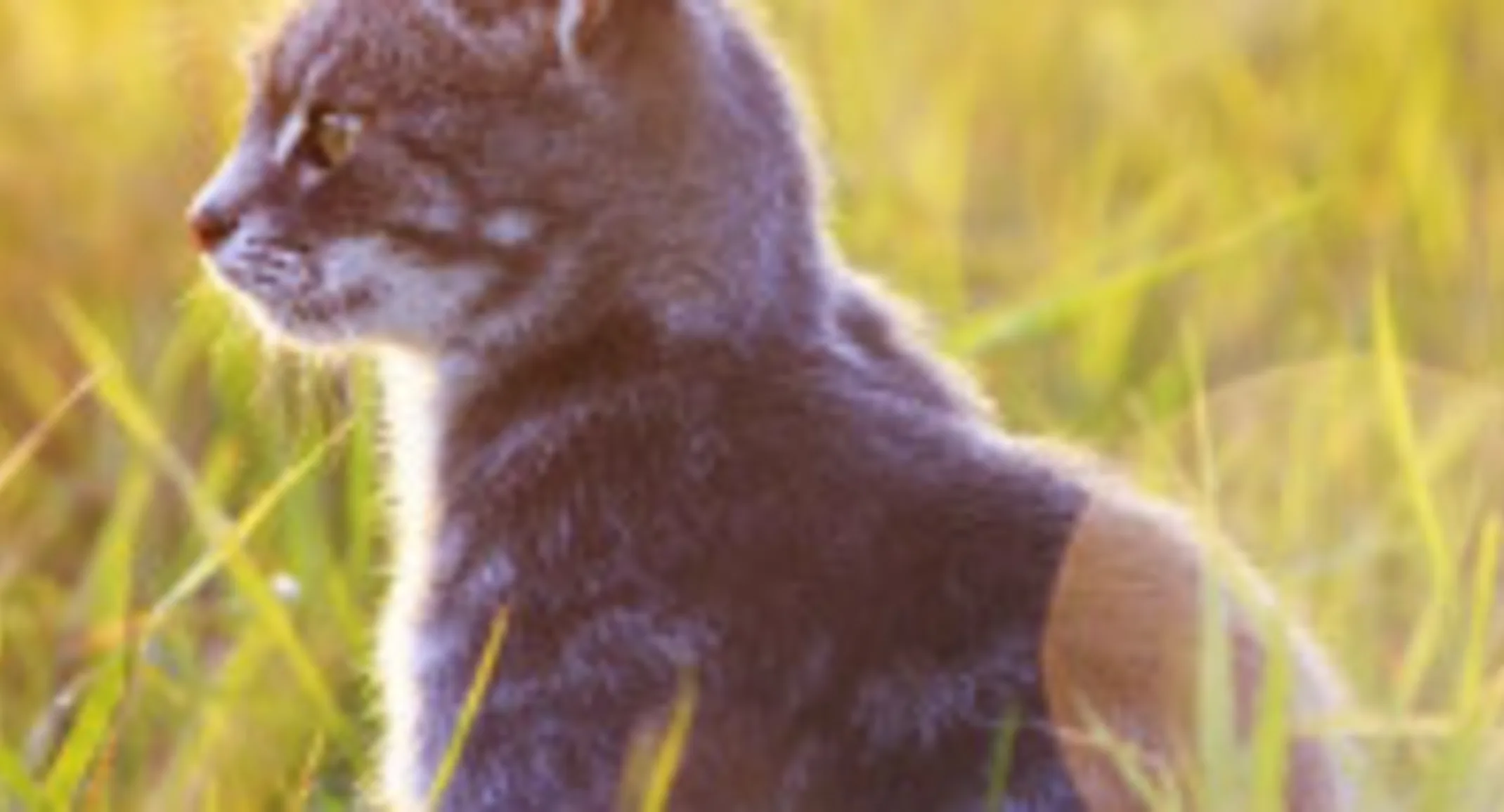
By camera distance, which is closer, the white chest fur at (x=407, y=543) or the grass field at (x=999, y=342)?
the white chest fur at (x=407, y=543)

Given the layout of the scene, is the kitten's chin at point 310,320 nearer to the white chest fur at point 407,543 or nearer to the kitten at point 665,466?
the kitten at point 665,466

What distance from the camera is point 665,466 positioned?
5270mm

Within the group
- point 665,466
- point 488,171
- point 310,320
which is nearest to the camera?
point 665,466

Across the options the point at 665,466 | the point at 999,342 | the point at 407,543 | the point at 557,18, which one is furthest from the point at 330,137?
the point at 999,342

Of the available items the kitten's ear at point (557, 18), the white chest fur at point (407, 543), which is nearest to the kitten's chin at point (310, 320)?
the white chest fur at point (407, 543)

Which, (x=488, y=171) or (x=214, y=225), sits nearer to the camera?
(x=488, y=171)

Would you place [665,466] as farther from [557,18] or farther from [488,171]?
[557,18]

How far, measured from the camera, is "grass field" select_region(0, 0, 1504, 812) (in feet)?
18.5

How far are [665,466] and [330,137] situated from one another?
0.66 meters

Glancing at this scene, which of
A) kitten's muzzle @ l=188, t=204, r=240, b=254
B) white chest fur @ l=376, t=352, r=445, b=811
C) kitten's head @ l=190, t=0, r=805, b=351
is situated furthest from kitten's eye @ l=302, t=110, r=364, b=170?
white chest fur @ l=376, t=352, r=445, b=811

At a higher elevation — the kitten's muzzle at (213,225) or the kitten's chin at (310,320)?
the kitten's muzzle at (213,225)

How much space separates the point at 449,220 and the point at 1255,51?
178 inches

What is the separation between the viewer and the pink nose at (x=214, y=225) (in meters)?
5.57

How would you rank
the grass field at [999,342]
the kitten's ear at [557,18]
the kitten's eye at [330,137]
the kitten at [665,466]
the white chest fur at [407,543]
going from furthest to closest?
the grass field at [999,342] → the kitten's eye at [330,137] → the kitten's ear at [557,18] → the white chest fur at [407,543] → the kitten at [665,466]
